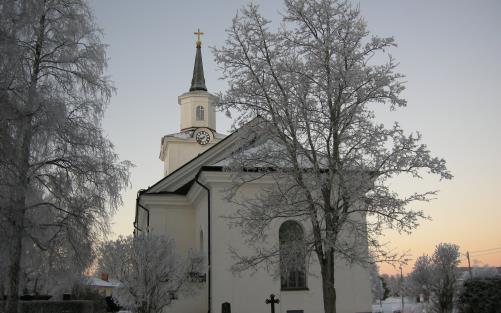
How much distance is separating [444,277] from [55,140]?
19521 mm

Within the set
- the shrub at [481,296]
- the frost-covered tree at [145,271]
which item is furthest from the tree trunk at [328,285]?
the shrub at [481,296]

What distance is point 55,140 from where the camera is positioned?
13.4 m

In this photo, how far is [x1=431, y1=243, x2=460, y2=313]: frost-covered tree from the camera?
23.0 meters

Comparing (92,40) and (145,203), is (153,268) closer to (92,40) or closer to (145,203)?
(145,203)

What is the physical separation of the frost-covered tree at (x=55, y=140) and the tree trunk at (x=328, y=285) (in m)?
6.26

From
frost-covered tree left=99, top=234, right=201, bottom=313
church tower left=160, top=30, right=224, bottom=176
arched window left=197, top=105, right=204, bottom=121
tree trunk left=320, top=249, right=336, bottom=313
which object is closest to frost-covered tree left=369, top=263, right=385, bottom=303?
tree trunk left=320, top=249, right=336, bottom=313

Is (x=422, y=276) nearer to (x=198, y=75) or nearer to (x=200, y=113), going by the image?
(x=200, y=113)

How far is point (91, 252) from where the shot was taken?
14.5 meters

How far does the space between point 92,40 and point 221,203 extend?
7.64 metres

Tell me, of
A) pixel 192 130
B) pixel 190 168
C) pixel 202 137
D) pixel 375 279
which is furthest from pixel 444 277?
pixel 192 130

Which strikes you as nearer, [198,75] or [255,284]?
[255,284]

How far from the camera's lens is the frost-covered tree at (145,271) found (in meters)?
18.0

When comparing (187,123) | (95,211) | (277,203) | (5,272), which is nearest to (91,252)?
(95,211)

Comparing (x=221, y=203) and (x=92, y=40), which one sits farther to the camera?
(x=221, y=203)
